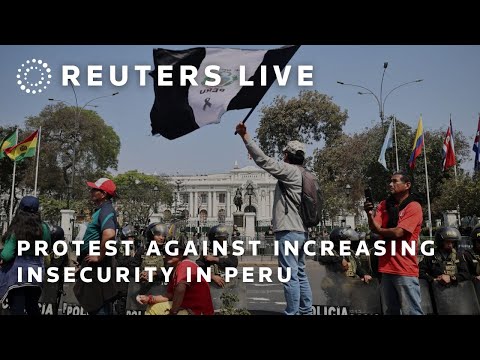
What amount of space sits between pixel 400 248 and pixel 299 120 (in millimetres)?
27198

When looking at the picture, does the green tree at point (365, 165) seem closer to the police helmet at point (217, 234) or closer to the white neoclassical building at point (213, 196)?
the police helmet at point (217, 234)

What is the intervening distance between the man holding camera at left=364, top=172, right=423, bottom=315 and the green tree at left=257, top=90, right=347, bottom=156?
23038mm

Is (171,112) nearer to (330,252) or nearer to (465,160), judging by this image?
(330,252)

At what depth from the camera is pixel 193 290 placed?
4.28m

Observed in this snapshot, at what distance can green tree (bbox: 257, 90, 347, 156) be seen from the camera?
2983cm

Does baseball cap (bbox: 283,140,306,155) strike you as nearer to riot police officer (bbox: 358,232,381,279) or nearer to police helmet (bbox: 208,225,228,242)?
riot police officer (bbox: 358,232,381,279)

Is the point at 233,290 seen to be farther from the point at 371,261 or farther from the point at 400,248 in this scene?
the point at 400,248

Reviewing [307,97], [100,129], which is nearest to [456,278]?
[307,97]

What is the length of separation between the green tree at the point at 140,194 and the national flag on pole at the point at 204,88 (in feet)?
113

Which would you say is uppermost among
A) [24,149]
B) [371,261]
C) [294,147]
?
[24,149]

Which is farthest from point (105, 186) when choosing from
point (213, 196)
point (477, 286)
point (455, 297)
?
point (213, 196)

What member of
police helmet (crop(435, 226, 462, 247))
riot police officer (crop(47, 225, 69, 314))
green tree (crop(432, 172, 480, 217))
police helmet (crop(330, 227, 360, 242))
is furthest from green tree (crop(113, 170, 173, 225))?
police helmet (crop(435, 226, 462, 247))

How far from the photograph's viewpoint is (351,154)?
34.1m

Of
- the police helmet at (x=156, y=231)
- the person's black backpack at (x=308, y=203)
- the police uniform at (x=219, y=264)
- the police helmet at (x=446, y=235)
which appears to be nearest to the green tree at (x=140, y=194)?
→ the police uniform at (x=219, y=264)
